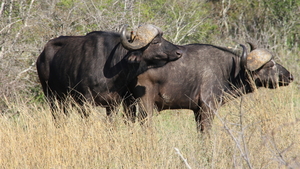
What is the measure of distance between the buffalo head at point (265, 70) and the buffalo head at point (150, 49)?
52.1 inches

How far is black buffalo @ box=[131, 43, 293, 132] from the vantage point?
21.6 ft

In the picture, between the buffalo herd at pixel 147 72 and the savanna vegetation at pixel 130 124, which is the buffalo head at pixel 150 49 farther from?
the savanna vegetation at pixel 130 124

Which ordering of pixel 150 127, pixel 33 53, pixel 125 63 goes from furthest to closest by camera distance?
1. pixel 33 53
2. pixel 125 63
3. pixel 150 127

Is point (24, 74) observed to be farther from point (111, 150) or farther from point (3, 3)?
point (111, 150)

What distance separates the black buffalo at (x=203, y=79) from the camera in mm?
6598

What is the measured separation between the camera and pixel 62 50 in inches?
268

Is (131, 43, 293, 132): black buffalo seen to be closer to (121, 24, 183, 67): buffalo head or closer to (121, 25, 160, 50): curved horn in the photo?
(121, 24, 183, 67): buffalo head

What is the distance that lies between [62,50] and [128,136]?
7.65ft

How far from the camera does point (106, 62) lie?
6.41 m

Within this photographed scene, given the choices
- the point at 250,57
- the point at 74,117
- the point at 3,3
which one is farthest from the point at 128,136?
the point at 3,3

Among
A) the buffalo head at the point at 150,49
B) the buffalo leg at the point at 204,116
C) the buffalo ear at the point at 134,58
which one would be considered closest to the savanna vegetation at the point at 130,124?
the buffalo leg at the point at 204,116

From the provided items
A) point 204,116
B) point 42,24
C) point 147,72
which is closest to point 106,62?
point 147,72

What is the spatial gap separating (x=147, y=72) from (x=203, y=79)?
0.94m

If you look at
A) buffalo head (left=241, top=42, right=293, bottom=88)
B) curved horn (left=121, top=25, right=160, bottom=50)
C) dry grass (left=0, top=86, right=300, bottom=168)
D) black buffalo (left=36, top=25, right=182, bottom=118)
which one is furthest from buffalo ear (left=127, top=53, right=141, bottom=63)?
buffalo head (left=241, top=42, right=293, bottom=88)
